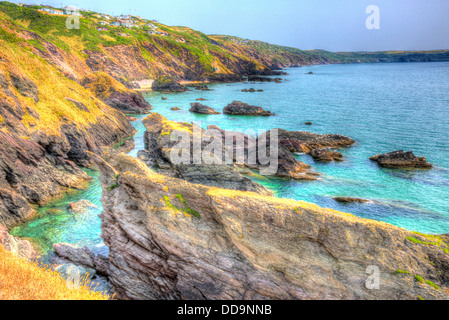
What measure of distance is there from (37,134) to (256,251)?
97.1 feet

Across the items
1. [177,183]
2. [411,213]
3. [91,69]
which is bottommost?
[411,213]

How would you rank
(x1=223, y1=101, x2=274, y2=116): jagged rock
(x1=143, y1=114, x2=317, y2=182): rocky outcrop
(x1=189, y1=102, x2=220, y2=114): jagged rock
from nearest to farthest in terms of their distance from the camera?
(x1=143, y1=114, x2=317, y2=182): rocky outcrop < (x1=223, y1=101, x2=274, y2=116): jagged rock < (x1=189, y1=102, x2=220, y2=114): jagged rock

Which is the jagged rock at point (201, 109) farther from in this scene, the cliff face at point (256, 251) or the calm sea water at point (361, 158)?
the cliff face at point (256, 251)

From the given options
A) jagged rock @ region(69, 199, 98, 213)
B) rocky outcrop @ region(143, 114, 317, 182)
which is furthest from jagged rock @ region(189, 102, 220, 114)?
jagged rock @ region(69, 199, 98, 213)

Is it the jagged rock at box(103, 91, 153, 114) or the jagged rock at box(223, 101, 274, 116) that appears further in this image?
the jagged rock at box(223, 101, 274, 116)

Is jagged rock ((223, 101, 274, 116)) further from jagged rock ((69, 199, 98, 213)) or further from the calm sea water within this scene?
jagged rock ((69, 199, 98, 213))

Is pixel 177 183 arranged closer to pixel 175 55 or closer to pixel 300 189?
pixel 300 189

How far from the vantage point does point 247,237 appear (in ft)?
43.7

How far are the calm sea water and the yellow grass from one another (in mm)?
12424

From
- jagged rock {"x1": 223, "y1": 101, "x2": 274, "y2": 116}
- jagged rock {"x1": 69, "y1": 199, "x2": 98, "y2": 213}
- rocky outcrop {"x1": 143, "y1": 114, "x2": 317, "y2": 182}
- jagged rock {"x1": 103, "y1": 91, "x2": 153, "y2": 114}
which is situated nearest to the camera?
jagged rock {"x1": 69, "y1": 199, "x2": 98, "y2": 213}

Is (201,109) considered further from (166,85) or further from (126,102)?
(166,85)

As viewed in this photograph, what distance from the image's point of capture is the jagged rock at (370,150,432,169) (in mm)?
43531
